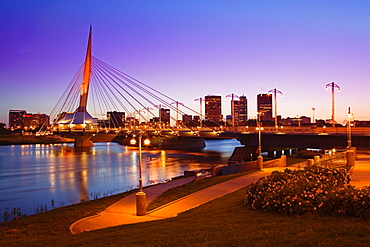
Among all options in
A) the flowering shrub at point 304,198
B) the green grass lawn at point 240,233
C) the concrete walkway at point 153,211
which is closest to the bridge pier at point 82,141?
the concrete walkway at point 153,211

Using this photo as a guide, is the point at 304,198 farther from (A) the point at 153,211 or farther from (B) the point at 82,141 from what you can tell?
(B) the point at 82,141

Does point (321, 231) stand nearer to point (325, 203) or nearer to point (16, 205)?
point (325, 203)

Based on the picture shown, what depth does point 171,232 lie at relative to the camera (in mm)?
10648

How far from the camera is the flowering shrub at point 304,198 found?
407 inches

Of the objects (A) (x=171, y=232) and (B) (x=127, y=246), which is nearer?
(B) (x=127, y=246)

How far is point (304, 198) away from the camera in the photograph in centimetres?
1152

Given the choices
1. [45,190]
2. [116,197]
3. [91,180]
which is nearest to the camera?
[116,197]

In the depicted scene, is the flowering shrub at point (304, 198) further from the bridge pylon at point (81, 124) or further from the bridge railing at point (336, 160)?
the bridge pylon at point (81, 124)

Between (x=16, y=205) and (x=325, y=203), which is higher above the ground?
(x=325, y=203)

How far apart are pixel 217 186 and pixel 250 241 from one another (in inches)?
555

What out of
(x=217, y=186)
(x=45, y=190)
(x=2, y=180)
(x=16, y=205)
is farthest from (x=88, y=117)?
(x=217, y=186)

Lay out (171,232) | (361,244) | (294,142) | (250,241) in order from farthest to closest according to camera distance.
Result: (294,142) → (171,232) → (250,241) → (361,244)

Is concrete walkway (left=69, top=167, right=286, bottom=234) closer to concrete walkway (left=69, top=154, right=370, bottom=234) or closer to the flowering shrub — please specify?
concrete walkway (left=69, top=154, right=370, bottom=234)

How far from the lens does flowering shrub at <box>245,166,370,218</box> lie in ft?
33.9
